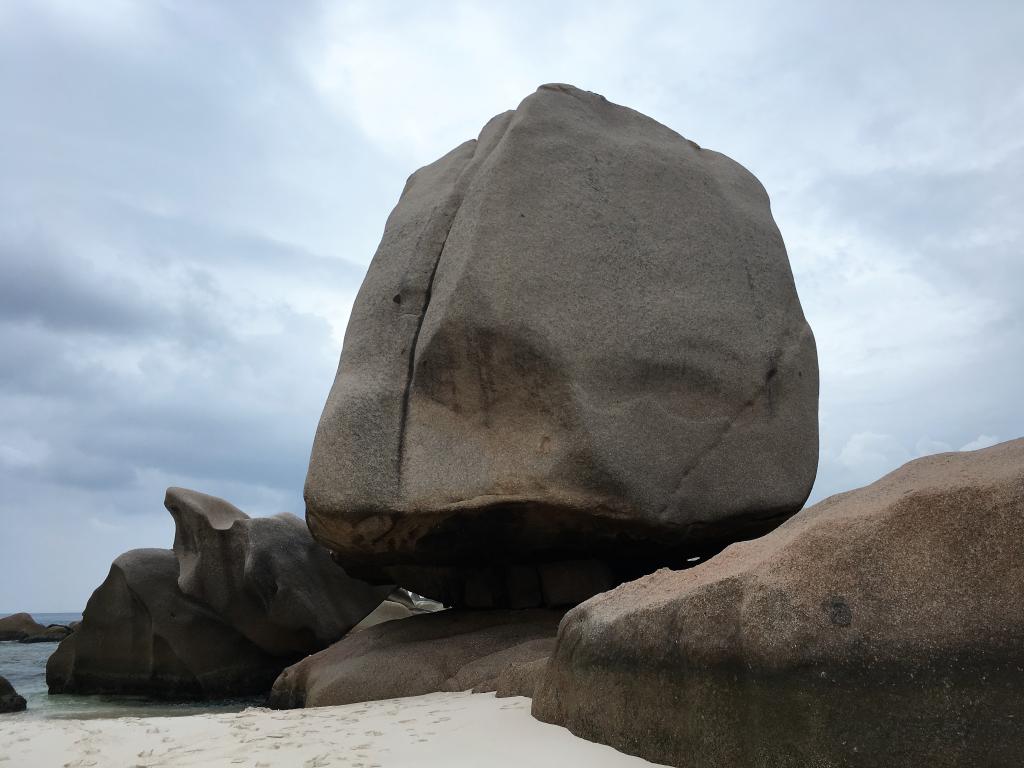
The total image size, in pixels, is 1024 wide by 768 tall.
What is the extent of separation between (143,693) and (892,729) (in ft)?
38.6

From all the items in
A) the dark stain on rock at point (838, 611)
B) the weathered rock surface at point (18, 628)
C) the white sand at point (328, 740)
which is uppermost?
the weathered rock surface at point (18, 628)

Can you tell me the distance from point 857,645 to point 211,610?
11061mm

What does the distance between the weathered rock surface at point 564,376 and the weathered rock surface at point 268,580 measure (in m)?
2.86

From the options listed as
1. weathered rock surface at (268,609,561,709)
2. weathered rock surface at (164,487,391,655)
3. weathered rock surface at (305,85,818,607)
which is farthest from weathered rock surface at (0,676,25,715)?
weathered rock surface at (305,85,818,607)

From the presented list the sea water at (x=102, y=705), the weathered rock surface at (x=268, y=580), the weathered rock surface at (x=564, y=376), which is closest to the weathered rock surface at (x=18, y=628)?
the sea water at (x=102, y=705)

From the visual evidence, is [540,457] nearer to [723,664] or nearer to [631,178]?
[631,178]

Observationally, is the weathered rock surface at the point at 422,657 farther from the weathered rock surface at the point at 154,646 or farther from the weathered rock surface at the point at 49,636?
the weathered rock surface at the point at 49,636

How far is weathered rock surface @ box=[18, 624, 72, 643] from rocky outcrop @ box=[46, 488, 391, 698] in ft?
63.7

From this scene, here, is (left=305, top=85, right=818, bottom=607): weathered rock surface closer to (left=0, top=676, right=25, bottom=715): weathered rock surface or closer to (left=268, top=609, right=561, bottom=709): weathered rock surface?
(left=268, top=609, right=561, bottom=709): weathered rock surface

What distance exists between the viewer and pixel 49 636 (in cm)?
3116

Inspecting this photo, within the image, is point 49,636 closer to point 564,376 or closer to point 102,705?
point 102,705

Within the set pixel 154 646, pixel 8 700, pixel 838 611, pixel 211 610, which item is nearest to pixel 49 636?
pixel 154 646

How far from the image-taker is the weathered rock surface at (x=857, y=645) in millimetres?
2898

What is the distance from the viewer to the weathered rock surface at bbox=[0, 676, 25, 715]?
10672 millimetres
